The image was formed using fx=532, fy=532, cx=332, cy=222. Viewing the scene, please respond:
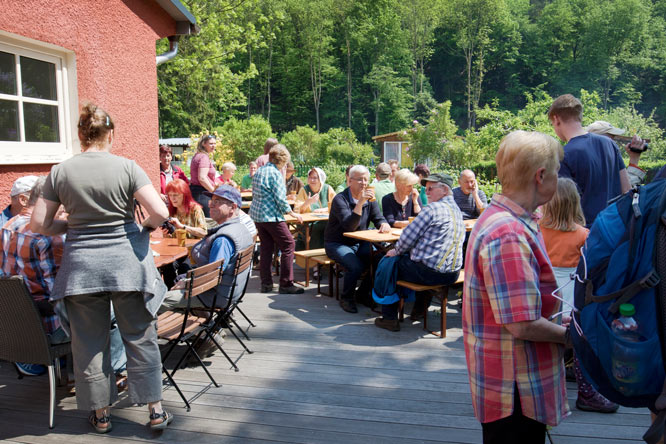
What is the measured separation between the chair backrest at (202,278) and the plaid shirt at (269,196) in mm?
2373

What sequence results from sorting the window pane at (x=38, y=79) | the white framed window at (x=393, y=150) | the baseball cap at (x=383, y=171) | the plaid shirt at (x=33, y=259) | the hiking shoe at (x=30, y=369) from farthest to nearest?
the white framed window at (x=393, y=150)
the baseball cap at (x=383, y=171)
the window pane at (x=38, y=79)
the hiking shoe at (x=30, y=369)
the plaid shirt at (x=33, y=259)

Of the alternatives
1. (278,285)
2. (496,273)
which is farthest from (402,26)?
(496,273)

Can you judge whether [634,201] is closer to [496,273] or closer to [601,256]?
[601,256]

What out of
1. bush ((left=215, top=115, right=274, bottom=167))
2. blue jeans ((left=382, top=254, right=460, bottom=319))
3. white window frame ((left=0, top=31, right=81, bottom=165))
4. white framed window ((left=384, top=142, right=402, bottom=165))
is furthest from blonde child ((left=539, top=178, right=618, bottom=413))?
white framed window ((left=384, top=142, right=402, bottom=165))

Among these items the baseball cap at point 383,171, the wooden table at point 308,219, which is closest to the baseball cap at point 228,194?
the wooden table at point 308,219

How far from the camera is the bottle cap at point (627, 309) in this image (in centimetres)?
144

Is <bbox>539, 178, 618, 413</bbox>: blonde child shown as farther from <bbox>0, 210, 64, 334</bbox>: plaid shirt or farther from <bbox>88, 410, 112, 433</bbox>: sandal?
<bbox>0, 210, 64, 334</bbox>: plaid shirt

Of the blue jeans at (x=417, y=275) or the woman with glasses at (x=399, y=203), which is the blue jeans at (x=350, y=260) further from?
the blue jeans at (x=417, y=275)

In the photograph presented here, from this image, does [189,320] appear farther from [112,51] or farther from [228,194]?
[112,51]

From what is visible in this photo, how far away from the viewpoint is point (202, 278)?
136 inches

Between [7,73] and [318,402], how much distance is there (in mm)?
4050

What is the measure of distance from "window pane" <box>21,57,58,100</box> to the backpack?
204 inches

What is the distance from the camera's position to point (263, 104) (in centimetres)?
5469

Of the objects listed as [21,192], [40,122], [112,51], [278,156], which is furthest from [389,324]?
[112,51]
